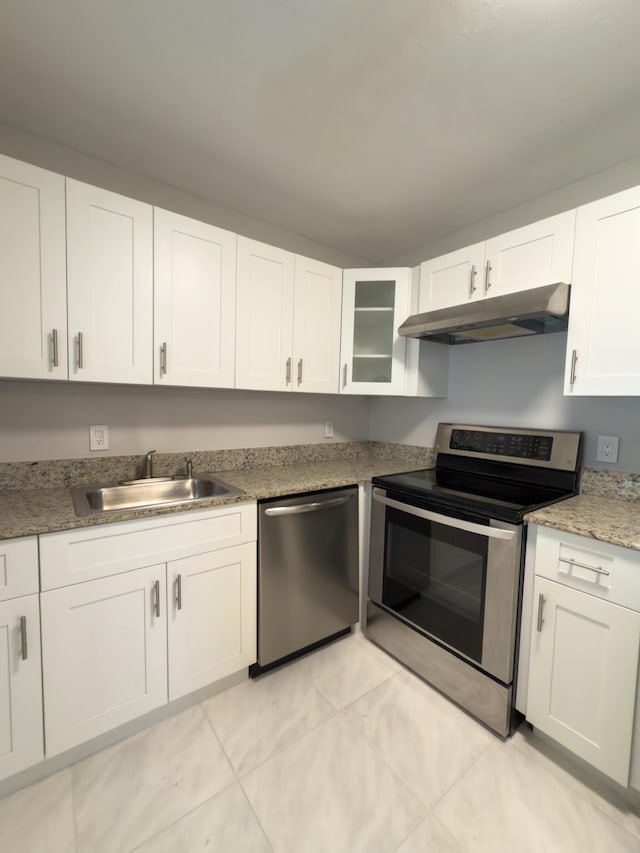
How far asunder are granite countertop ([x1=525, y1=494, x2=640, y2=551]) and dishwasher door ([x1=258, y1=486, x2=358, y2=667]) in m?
0.87

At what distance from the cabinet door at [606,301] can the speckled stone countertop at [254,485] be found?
105cm

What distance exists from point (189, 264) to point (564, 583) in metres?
1.97

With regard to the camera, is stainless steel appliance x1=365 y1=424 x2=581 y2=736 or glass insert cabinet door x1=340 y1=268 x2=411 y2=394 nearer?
stainless steel appliance x1=365 y1=424 x2=581 y2=736

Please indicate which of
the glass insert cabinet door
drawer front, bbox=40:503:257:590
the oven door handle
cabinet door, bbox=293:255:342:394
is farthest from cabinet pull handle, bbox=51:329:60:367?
the oven door handle

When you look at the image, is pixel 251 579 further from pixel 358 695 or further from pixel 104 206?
pixel 104 206

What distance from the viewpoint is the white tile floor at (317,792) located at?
1.08m

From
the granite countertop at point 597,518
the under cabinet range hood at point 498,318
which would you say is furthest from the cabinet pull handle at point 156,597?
the under cabinet range hood at point 498,318

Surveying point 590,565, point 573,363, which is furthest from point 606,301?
point 590,565

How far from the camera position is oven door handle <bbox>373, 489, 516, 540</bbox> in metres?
1.39

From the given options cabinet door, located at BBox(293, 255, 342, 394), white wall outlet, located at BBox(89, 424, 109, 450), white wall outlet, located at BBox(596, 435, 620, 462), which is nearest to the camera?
white wall outlet, located at BBox(596, 435, 620, 462)

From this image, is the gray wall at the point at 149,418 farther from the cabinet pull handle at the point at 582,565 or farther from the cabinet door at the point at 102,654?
the cabinet pull handle at the point at 582,565

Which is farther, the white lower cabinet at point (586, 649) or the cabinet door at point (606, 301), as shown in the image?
the cabinet door at point (606, 301)

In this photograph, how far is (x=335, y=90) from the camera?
1276 millimetres

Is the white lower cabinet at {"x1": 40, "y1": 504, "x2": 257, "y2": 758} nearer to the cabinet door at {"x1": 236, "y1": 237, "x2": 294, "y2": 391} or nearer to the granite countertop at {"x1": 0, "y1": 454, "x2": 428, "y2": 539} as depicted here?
the granite countertop at {"x1": 0, "y1": 454, "x2": 428, "y2": 539}
